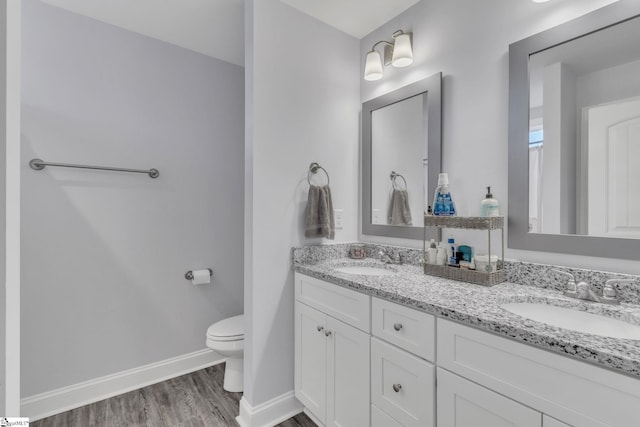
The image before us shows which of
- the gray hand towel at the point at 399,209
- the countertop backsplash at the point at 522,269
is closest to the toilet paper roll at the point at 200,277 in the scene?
the countertop backsplash at the point at 522,269

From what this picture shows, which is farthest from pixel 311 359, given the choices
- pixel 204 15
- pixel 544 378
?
pixel 204 15

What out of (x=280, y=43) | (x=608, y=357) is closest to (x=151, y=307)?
(x=280, y=43)

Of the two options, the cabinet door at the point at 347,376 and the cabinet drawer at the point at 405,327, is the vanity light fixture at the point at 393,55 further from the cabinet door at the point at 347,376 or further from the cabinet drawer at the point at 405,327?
the cabinet door at the point at 347,376

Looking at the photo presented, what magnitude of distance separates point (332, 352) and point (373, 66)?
168 centimetres

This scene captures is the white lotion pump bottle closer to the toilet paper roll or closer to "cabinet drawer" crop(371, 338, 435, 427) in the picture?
"cabinet drawer" crop(371, 338, 435, 427)

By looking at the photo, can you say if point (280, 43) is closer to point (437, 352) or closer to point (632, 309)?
point (437, 352)

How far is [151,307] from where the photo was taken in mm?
2148

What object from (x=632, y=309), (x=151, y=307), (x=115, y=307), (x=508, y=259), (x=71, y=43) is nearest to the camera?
(x=632, y=309)

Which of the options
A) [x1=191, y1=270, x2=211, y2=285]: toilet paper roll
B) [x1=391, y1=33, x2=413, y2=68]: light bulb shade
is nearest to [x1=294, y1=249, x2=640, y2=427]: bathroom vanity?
[x1=191, y1=270, x2=211, y2=285]: toilet paper roll

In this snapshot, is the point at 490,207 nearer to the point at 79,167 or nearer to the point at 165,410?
the point at 165,410

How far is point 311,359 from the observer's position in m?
Result: 1.62

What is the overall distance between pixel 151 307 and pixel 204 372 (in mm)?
638

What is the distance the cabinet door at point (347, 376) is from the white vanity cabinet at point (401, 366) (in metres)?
0.05

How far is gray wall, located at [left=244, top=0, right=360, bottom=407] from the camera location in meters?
1.66
